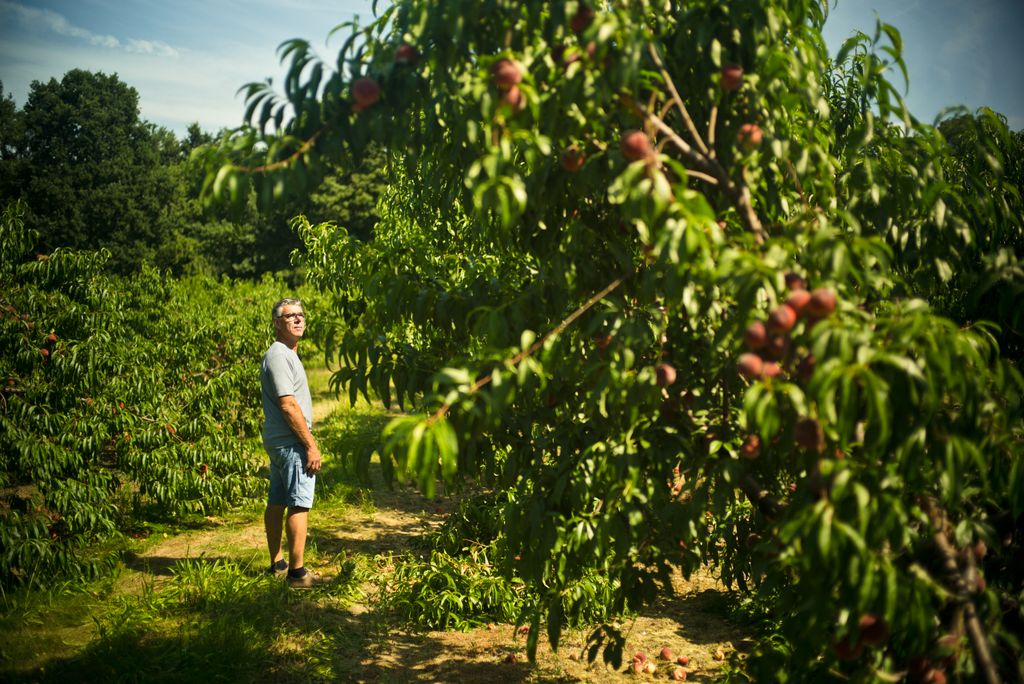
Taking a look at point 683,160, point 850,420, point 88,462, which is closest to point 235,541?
point 88,462

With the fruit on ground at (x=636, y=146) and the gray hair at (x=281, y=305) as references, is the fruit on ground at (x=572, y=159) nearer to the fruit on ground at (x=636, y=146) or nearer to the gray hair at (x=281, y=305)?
the fruit on ground at (x=636, y=146)

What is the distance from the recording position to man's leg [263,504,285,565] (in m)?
4.40

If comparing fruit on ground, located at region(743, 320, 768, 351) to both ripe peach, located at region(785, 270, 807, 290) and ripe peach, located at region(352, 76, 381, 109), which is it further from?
ripe peach, located at region(352, 76, 381, 109)

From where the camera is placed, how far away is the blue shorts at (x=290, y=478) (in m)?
4.27

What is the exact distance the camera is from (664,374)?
1.99 meters

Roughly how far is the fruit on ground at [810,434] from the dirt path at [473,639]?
4.44ft

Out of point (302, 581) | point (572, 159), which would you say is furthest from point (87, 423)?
point (572, 159)

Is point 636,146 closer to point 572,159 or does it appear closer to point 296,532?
point 572,159

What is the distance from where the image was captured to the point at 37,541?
13.4 feet

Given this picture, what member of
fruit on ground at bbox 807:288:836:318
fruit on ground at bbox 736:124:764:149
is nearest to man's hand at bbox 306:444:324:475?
fruit on ground at bbox 736:124:764:149

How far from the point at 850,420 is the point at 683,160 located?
105cm

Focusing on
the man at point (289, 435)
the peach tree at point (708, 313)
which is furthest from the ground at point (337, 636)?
the peach tree at point (708, 313)

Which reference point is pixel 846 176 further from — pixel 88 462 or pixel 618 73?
pixel 88 462

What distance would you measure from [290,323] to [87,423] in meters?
1.63
